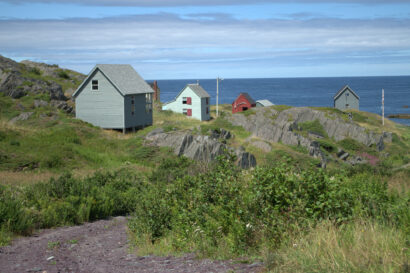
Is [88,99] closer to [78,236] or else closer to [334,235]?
[78,236]

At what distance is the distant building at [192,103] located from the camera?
68250mm

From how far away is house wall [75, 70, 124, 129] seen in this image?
1671 inches

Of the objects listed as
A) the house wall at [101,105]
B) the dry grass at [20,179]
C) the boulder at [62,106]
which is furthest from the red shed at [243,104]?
the dry grass at [20,179]

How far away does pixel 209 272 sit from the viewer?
20.3 feet

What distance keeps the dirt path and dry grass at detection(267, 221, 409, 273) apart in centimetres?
64

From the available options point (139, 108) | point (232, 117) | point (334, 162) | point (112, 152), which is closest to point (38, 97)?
point (139, 108)

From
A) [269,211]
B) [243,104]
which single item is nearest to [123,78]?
[243,104]

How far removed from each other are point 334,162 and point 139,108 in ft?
72.0

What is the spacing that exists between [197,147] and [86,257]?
21951mm

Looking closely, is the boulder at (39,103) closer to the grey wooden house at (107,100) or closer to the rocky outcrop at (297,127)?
the grey wooden house at (107,100)

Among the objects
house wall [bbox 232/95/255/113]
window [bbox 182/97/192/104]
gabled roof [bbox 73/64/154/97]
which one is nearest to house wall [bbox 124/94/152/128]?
gabled roof [bbox 73/64/154/97]

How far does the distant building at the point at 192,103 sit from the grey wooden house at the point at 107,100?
2398cm

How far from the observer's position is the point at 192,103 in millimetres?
68875

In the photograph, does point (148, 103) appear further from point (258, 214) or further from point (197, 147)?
point (258, 214)
